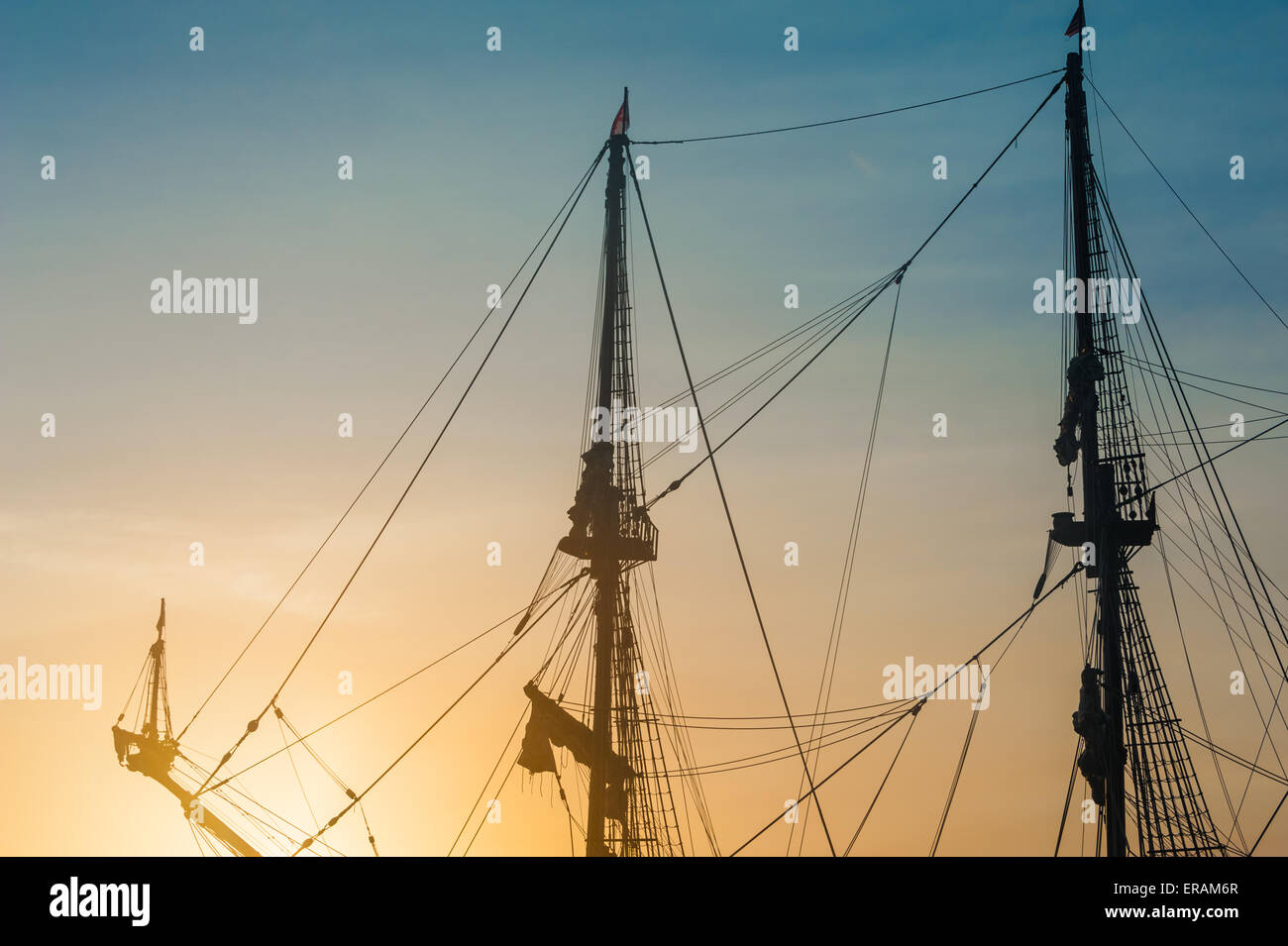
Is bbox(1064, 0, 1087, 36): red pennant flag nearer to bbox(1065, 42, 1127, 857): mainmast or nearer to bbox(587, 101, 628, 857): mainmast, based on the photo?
bbox(1065, 42, 1127, 857): mainmast

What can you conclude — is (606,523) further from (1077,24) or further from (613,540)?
(1077,24)

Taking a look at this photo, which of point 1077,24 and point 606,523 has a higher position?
point 1077,24

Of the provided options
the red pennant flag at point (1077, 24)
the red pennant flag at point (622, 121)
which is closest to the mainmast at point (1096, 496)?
the red pennant flag at point (1077, 24)

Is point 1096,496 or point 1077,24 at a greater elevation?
point 1077,24

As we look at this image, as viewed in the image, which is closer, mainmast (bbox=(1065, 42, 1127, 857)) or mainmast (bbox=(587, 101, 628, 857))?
mainmast (bbox=(1065, 42, 1127, 857))

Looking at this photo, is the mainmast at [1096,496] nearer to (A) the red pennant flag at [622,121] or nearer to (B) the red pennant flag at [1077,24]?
(B) the red pennant flag at [1077,24]

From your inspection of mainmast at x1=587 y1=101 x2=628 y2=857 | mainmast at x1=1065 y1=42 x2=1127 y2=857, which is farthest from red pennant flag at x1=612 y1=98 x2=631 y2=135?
mainmast at x1=1065 y1=42 x2=1127 y2=857

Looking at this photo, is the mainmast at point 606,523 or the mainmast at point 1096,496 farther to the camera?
the mainmast at point 606,523

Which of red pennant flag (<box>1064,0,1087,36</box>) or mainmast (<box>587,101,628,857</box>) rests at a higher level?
red pennant flag (<box>1064,0,1087,36</box>)

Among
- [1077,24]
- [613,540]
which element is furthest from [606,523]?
[1077,24]
